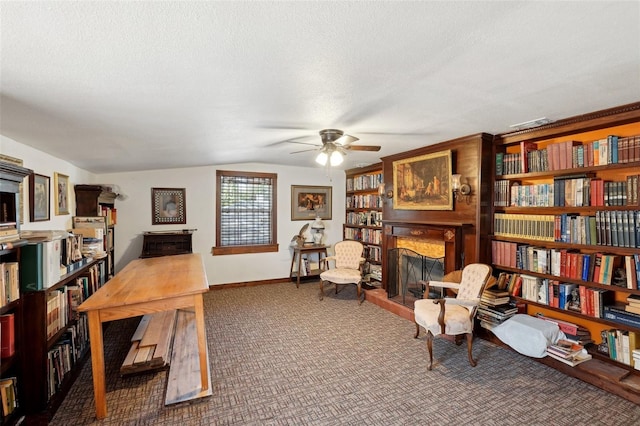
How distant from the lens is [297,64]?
1466mm

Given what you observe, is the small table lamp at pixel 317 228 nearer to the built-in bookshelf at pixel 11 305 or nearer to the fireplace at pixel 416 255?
the fireplace at pixel 416 255

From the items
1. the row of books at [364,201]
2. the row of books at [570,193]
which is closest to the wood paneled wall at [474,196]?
the row of books at [570,193]

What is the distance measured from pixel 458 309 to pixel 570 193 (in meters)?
1.51

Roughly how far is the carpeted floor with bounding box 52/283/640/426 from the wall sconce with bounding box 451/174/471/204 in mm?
1623

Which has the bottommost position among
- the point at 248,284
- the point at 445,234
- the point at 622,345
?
the point at 248,284

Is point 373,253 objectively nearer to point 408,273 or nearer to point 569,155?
point 408,273

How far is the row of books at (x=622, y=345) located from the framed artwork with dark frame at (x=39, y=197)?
5103mm

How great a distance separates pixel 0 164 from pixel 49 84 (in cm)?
58

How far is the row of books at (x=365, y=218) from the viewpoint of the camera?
17.8 feet

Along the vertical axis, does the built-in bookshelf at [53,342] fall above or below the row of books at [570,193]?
below

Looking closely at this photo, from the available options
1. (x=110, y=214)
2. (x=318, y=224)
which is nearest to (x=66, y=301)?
(x=110, y=214)

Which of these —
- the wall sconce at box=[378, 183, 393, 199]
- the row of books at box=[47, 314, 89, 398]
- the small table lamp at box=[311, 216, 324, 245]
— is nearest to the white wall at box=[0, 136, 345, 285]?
the small table lamp at box=[311, 216, 324, 245]

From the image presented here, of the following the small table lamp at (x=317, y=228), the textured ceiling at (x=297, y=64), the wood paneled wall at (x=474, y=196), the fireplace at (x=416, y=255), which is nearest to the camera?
the textured ceiling at (x=297, y=64)

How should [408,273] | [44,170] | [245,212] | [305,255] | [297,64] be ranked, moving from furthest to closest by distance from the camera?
1. [305,255]
2. [245,212]
3. [408,273]
4. [44,170]
5. [297,64]
